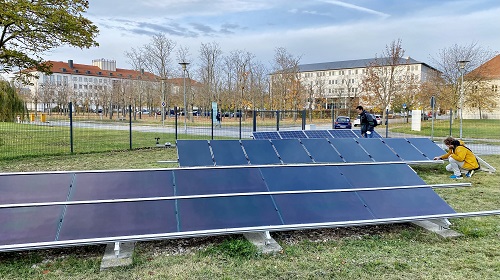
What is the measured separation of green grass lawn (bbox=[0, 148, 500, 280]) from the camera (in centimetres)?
421

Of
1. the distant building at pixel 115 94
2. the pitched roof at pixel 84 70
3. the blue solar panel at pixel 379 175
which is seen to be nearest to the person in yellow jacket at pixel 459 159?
the blue solar panel at pixel 379 175

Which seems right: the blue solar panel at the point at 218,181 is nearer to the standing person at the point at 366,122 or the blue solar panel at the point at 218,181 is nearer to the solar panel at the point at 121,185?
the solar panel at the point at 121,185

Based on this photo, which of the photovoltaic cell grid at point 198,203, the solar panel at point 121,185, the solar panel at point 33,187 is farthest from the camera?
the solar panel at point 121,185

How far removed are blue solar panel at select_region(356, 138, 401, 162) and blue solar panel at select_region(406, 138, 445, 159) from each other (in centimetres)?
134

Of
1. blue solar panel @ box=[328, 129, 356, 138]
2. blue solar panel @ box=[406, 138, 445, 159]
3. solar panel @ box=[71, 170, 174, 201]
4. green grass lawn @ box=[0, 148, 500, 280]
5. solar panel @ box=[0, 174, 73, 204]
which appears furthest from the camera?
blue solar panel @ box=[328, 129, 356, 138]

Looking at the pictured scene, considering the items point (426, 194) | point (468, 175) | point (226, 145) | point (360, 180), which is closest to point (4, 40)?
point (226, 145)

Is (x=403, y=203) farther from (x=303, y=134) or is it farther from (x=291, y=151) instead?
(x=303, y=134)

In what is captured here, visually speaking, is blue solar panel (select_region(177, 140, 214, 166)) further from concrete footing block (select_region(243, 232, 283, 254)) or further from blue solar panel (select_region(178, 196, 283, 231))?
concrete footing block (select_region(243, 232, 283, 254))

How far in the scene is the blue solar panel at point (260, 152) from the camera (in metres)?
10.6

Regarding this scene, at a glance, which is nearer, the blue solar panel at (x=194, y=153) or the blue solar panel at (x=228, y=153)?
the blue solar panel at (x=194, y=153)

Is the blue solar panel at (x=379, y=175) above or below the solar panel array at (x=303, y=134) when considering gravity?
below

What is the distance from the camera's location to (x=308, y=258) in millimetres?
4703

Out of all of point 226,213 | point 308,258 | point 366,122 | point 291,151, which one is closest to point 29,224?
point 226,213

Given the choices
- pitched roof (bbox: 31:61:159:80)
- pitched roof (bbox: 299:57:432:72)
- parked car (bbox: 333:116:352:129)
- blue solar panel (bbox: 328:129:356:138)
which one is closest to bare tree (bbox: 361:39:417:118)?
parked car (bbox: 333:116:352:129)
